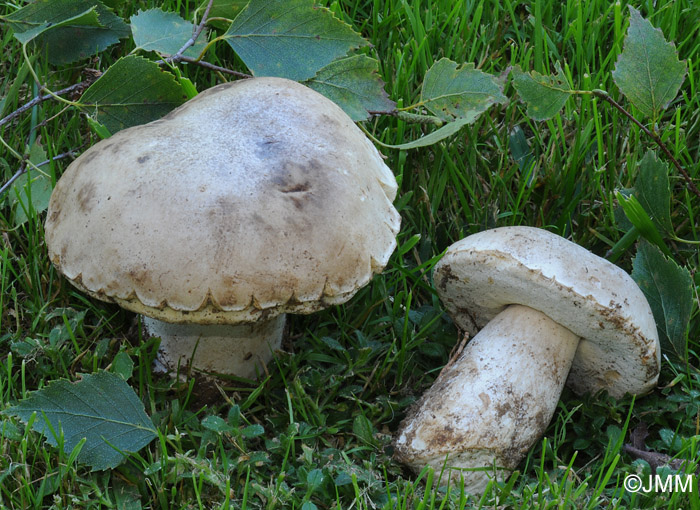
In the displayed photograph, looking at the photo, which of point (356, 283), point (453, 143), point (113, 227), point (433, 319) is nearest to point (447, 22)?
point (453, 143)

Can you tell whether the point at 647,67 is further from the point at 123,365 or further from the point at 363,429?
the point at 123,365

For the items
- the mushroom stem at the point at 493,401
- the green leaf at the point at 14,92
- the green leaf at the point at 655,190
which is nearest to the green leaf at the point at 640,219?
the green leaf at the point at 655,190

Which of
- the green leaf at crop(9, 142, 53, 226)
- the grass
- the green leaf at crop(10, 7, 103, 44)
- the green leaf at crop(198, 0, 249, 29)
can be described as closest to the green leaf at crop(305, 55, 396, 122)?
the grass

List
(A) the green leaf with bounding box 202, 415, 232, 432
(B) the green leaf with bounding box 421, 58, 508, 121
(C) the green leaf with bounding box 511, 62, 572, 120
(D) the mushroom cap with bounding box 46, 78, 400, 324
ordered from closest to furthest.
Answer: (D) the mushroom cap with bounding box 46, 78, 400, 324 → (A) the green leaf with bounding box 202, 415, 232, 432 → (C) the green leaf with bounding box 511, 62, 572, 120 → (B) the green leaf with bounding box 421, 58, 508, 121

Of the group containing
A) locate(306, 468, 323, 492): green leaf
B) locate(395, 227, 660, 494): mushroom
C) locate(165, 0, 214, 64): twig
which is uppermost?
locate(165, 0, 214, 64): twig

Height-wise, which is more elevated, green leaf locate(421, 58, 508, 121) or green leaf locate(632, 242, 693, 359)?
green leaf locate(421, 58, 508, 121)

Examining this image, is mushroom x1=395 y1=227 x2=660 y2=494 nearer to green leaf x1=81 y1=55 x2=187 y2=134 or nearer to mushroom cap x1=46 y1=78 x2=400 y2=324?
mushroom cap x1=46 y1=78 x2=400 y2=324
